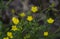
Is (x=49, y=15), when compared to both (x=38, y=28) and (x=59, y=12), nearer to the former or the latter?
(x=59, y=12)

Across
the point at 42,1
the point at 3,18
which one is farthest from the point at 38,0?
the point at 3,18

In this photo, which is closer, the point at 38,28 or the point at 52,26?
the point at 38,28

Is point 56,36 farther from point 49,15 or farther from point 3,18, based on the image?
point 3,18

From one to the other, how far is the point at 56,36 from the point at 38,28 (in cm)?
21

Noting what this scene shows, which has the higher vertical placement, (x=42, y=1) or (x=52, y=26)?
(x=42, y=1)

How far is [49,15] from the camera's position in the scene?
278 centimetres

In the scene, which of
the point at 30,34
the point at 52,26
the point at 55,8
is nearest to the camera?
the point at 30,34

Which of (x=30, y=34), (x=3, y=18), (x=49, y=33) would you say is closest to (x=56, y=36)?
(x=49, y=33)

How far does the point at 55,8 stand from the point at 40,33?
1.70 ft

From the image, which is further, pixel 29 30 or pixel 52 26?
pixel 52 26

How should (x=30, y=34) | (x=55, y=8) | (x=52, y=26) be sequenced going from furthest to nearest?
(x=55, y=8) → (x=52, y=26) → (x=30, y=34)

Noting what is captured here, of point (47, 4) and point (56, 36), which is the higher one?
point (47, 4)

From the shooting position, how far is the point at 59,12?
285 centimetres

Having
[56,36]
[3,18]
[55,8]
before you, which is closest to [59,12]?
[55,8]
